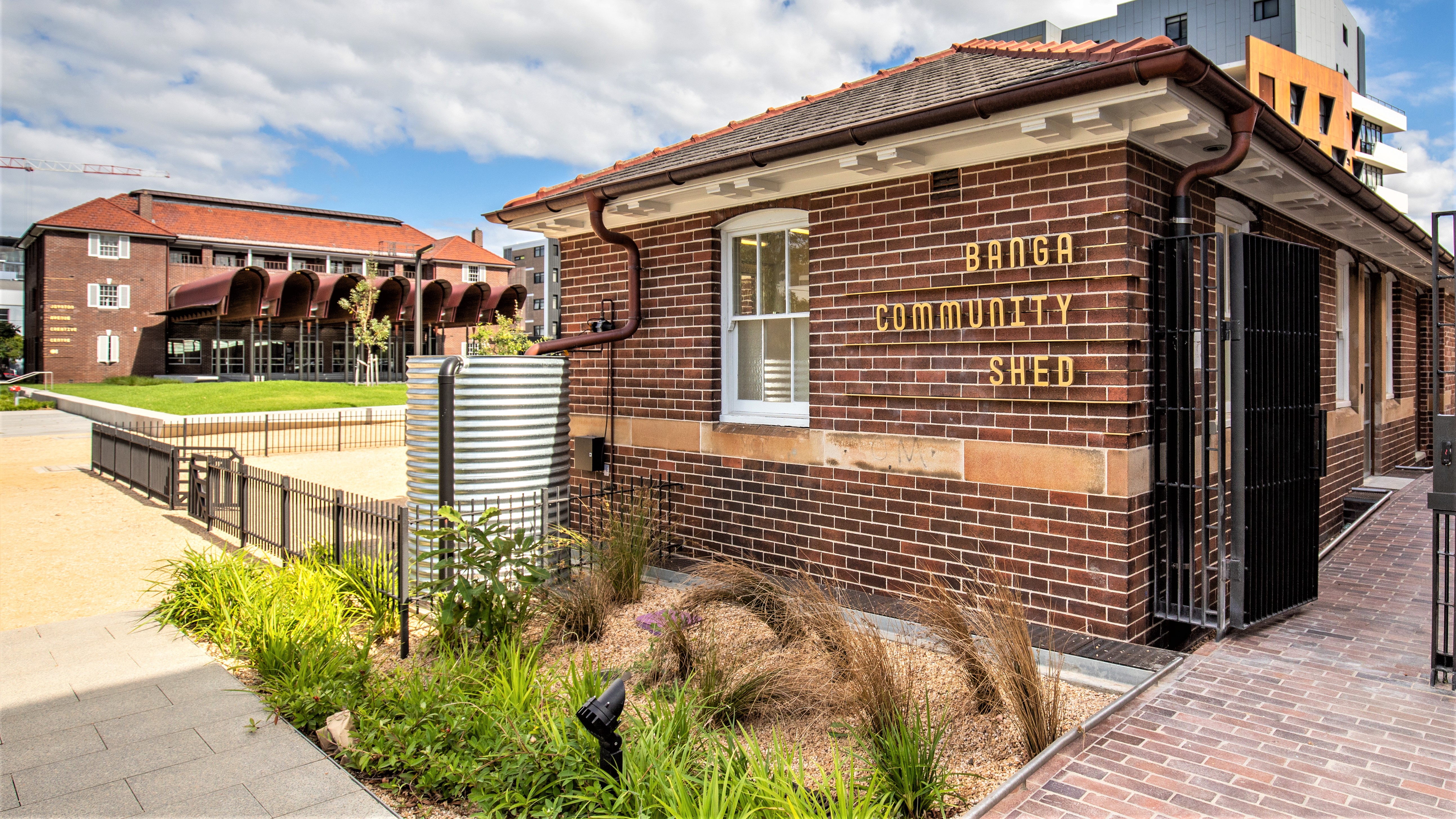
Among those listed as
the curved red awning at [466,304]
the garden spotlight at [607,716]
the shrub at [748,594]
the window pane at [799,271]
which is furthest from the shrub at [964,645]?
the curved red awning at [466,304]

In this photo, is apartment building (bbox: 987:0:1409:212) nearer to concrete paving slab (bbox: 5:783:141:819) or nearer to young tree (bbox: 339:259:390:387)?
young tree (bbox: 339:259:390:387)

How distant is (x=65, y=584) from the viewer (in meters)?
8.07

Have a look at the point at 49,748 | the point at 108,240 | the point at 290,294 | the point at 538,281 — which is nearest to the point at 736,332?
the point at 49,748

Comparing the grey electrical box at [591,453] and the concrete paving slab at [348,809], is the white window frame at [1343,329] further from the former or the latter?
the concrete paving slab at [348,809]

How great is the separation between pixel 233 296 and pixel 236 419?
21.5 m

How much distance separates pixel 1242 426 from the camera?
525cm

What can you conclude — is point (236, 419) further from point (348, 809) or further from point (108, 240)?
point (108, 240)

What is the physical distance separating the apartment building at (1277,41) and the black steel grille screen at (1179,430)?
39846 millimetres

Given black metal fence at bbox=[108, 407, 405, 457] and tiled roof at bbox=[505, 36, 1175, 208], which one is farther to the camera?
black metal fence at bbox=[108, 407, 405, 457]

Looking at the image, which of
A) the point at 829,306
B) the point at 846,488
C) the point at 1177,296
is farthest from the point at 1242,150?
the point at 846,488

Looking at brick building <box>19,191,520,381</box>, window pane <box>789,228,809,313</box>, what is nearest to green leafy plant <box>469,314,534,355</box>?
brick building <box>19,191,520,381</box>

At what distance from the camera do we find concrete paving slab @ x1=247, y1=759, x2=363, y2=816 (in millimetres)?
3729

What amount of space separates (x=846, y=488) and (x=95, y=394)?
119 feet

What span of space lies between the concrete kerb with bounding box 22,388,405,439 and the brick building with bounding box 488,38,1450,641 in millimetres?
14790
